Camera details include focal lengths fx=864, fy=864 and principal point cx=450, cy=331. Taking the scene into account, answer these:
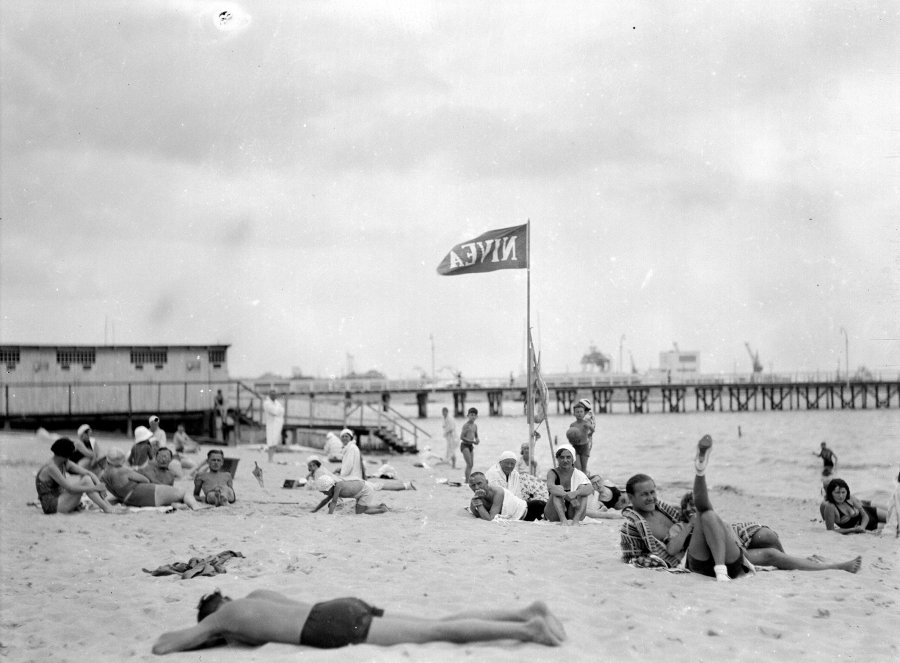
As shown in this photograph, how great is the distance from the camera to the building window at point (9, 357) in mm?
30906

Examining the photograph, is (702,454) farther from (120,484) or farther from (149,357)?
(149,357)

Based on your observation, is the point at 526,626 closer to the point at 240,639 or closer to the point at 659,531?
the point at 240,639

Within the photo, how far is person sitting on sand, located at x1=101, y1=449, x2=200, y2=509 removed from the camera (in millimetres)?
10680

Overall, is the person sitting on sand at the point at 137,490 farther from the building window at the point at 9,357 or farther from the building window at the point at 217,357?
the building window at the point at 9,357

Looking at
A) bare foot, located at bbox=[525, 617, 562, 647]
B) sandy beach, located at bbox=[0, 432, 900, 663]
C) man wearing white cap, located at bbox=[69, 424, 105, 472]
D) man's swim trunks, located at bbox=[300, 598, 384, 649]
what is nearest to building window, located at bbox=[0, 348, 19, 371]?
man wearing white cap, located at bbox=[69, 424, 105, 472]

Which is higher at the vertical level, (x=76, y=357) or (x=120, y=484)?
(x=76, y=357)

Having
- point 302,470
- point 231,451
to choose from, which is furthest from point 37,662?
point 231,451

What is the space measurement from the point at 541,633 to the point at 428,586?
66.2 inches

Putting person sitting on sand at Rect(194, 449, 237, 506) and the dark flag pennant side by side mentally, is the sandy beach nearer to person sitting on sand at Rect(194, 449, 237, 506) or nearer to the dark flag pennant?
person sitting on sand at Rect(194, 449, 237, 506)

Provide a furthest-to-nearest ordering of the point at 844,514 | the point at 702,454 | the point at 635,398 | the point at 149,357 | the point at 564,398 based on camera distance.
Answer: the point at 635,398, the point at 564,398, the point at 149,357, the point at 844,514, the point at 702,454

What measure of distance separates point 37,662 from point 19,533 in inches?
175

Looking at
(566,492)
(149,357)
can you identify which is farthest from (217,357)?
(566,492)

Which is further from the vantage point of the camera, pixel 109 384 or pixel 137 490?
pixel 109 384

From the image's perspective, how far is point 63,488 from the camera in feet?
33.4
